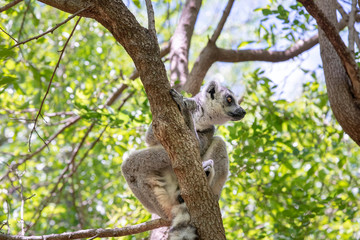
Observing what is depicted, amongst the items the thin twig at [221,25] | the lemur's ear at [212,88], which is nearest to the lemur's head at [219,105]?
the lemur's ear at [212,88]

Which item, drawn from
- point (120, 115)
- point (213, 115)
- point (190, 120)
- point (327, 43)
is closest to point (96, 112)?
point (120, 115)

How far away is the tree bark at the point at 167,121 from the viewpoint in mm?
2898

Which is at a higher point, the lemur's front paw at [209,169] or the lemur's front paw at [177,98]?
the lemur's front paw at [177,98]

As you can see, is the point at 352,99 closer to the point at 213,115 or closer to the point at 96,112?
the point at 213,115

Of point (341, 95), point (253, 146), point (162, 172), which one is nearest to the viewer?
point (341, 95)

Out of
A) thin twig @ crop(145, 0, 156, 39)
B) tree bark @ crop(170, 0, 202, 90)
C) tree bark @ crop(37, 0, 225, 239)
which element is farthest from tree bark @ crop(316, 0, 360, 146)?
tree bark @ crop(170, 0, 202, 90)

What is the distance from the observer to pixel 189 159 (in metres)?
2.90

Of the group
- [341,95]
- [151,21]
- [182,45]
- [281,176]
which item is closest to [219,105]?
[341,95]

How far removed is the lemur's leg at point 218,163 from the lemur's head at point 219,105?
421mm

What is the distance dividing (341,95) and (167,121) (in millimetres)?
2139

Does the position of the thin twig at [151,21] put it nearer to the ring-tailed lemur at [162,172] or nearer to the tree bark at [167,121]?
the tree bark at [167,121]

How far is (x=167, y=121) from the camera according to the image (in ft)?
9.52

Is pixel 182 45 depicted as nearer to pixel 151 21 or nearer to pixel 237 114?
pixel 237 114

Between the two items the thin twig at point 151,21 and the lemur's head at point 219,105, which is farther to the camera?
the lemur's head at point 219,105
